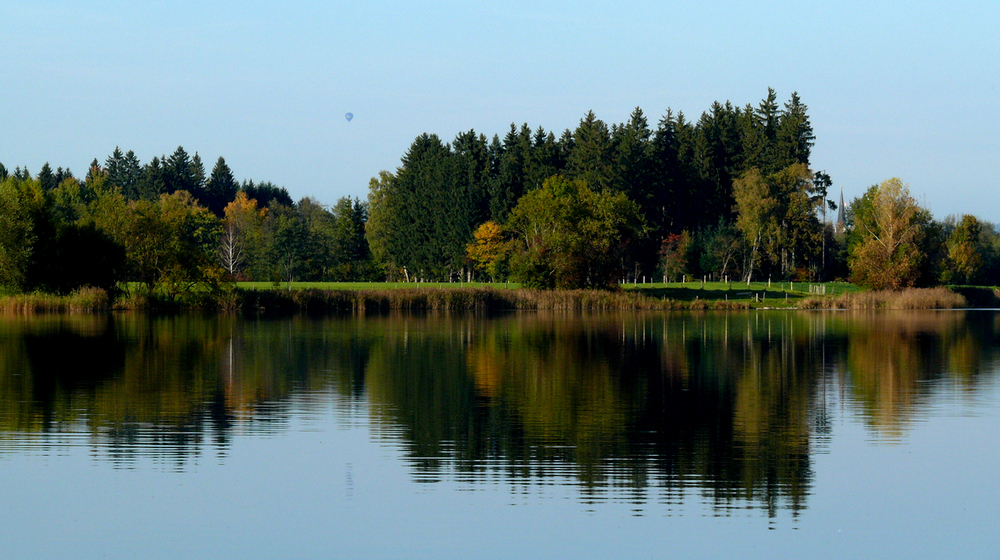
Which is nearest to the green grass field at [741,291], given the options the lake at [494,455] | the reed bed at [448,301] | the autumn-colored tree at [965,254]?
the reed bed at [448,301]

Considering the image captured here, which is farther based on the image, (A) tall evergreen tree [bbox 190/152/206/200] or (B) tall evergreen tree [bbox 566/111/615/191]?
(A) tall evergreen tree [bbox 190/152/206/200]

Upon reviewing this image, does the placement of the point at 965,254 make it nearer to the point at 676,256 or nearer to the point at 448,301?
the point at 676,256

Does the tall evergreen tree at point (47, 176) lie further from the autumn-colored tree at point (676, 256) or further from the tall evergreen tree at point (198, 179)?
the autumn-colored tree at point (676, 256)

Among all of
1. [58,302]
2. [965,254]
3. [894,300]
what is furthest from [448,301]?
[965,254]

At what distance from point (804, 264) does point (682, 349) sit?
80.1 metres

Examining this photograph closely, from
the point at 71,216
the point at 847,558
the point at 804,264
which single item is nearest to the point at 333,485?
the point at 847,558

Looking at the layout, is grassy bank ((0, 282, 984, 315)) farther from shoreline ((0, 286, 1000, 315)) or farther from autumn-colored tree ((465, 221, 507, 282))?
autumn-colored tree ((465, 221, 507, 282))

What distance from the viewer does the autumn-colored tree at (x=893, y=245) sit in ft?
304

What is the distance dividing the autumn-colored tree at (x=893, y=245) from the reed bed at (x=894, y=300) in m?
1.95

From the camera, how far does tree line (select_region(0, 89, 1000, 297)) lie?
76.4 m

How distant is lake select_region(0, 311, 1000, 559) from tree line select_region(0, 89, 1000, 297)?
127ft

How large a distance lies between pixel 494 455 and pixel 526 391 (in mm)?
9146

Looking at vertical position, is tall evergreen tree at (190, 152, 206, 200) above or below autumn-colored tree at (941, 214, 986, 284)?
above

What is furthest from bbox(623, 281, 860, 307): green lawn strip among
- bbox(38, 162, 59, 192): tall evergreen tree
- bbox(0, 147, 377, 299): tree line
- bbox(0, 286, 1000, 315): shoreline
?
bbox(38, 162, 59, 192): tall evergreen tree
